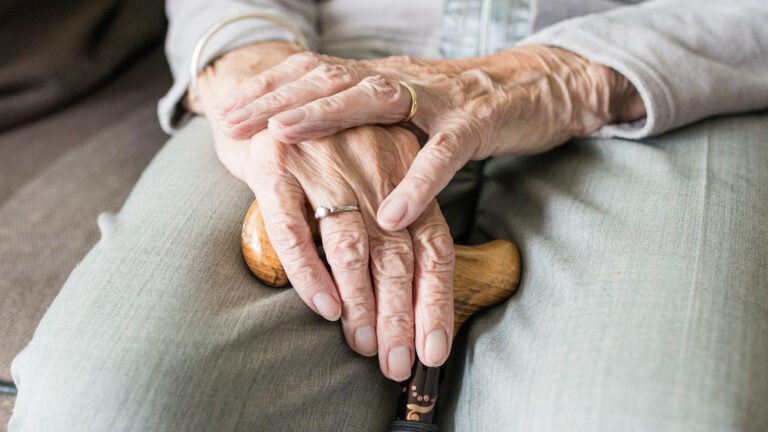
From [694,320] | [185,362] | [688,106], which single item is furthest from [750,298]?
[185,362]

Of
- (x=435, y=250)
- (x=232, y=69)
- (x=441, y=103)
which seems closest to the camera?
(x=435, y=250)

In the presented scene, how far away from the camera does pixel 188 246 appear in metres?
0.66

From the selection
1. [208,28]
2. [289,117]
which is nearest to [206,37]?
[208,28]

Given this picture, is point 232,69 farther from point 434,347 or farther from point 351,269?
point 434,347

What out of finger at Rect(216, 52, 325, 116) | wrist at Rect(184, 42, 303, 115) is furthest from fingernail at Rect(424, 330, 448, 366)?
wrist at Rect(184, 42, 303, 115)

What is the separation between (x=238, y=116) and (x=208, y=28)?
393 millimetres

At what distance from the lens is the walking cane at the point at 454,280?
660 mm

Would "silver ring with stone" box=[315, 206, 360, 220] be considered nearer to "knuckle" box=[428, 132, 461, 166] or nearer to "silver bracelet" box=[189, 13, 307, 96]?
"knuckle" box=[428, 132, 461, 166]

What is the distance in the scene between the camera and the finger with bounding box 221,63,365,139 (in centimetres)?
68

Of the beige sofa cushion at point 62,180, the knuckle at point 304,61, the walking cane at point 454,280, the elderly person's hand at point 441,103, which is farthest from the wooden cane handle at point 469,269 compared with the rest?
the beige sofa cushion at point 62,180

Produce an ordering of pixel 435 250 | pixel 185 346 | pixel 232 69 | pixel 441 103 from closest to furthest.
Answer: pixel 185 346, pixel 435 250, pixel 441 103, pixel 232 69

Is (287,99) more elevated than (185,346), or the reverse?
(287,99)

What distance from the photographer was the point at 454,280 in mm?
709

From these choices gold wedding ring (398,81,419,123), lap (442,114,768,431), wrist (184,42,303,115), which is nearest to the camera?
lap (442,114,768,431)
